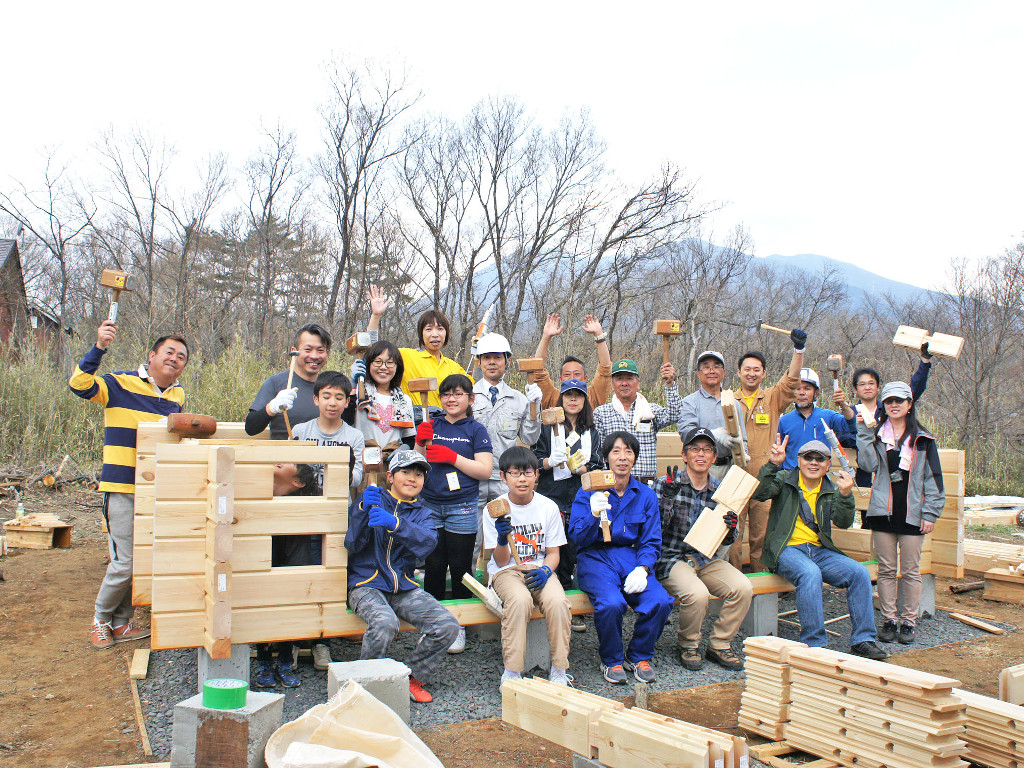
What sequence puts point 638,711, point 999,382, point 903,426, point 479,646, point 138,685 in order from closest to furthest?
point 638,711 → point 138,685 → point 479,646 → point 903,426 → point 999,382

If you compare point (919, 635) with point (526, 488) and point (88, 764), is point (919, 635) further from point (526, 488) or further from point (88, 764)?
point (88, 764)

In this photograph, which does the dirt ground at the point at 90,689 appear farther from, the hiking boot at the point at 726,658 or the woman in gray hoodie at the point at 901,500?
the woman in gray hoodie at the point at 901,500

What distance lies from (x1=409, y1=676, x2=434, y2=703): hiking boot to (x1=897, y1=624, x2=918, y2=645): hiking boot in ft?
12.7

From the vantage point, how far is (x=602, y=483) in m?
4.59

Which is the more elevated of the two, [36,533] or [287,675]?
[36,533]

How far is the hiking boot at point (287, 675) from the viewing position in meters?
4.30

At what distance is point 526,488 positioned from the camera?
4.72 m

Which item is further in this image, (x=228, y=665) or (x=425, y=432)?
(x=425, y=432)

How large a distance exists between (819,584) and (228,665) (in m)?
4.03

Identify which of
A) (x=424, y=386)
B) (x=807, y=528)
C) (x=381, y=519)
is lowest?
(x=807, y=528)

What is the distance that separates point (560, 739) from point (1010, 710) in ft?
7.17

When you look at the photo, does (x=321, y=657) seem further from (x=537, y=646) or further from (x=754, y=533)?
(x=754, y=533)

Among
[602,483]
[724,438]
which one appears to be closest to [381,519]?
[602,483]

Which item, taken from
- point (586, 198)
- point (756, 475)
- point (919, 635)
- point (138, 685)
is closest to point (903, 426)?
point (756, 475)
